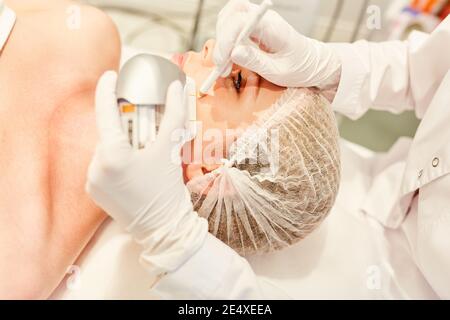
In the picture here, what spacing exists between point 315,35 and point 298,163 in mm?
1034

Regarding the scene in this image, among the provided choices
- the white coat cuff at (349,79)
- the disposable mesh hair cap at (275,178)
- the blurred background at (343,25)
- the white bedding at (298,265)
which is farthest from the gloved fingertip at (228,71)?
the blurred background at (343,25)

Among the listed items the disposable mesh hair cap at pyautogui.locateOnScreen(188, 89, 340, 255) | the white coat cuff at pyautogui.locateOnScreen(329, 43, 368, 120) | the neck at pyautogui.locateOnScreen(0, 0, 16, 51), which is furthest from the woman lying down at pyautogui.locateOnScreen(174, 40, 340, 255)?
the neck at pyautogui.locateOnScreen(0, 0, 16, 51)

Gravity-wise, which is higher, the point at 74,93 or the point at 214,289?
the point at 74,93

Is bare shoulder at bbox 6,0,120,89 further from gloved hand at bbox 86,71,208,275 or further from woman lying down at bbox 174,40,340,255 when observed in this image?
gloved hand at bbox 86,71,208,275

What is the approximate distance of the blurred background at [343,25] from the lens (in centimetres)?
172

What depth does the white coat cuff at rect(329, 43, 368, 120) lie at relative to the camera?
1016mm

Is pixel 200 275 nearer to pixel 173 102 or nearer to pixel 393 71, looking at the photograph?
pixel 173 102

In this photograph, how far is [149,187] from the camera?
0.68 m

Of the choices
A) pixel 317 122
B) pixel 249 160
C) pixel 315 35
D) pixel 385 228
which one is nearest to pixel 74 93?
pixel 249 160

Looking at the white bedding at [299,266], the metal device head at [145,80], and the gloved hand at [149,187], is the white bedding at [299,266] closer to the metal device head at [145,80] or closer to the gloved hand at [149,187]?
the gloved hand at [149,187]

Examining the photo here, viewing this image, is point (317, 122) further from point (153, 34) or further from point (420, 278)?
point (153, 34)

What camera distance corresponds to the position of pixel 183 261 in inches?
29.1

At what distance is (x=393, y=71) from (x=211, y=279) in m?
0.75
